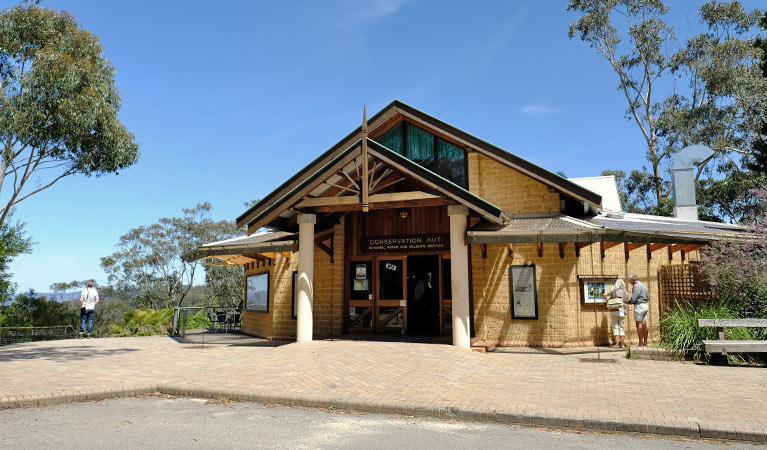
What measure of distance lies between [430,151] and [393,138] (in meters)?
1.17

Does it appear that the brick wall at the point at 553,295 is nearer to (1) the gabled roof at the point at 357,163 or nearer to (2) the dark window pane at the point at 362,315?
(1) the gabled roof at the point at 357,163

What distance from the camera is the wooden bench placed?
9.25 m

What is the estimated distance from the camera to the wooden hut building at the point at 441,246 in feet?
37.4

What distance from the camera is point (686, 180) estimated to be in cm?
2012

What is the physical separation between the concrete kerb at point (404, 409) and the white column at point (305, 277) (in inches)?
175

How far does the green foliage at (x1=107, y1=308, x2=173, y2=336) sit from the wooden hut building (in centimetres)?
583

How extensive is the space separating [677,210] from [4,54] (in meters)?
25.6

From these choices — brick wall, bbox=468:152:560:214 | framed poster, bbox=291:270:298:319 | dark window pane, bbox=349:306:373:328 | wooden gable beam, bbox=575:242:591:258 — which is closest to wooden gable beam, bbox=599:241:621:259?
wooden gable beam, bbox=575:242:591:258

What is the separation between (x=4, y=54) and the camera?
18812mm

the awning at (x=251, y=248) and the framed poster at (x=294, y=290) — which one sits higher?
the awning at (x=251, y=248)

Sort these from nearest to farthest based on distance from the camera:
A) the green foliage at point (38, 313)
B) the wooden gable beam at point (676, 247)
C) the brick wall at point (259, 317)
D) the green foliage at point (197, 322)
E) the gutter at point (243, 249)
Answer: the gutter at point (243, 249) → the wooden gable beam at point (676, 247) → the brick wall at point (259, 317) → the green foliage at point (38, 313) → the green foliage at point (197, 322)

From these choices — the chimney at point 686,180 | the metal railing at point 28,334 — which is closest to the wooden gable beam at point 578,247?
the chimney at point 686,180

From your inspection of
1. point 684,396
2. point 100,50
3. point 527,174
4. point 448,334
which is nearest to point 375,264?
point 448,334

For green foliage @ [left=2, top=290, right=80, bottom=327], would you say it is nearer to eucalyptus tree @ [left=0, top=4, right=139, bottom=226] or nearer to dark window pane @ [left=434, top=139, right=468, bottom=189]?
eucalyptus tree @ [left=0, top=4, right=139, bottom=226]
